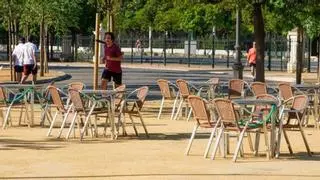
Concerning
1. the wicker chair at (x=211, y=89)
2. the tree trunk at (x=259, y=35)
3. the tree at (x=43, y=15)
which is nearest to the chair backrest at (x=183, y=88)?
the wicker chair at (x=211, y=89)

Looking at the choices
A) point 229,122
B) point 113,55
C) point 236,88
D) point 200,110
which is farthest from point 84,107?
point 236,88

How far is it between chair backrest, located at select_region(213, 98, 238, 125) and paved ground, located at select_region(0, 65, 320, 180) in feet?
1.93

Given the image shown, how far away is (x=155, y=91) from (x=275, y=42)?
87.3 feet

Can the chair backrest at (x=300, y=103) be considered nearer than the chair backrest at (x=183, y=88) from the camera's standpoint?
Yes

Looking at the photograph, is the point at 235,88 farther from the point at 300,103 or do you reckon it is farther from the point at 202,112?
the point at 202,112

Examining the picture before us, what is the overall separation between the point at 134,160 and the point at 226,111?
1487 mm

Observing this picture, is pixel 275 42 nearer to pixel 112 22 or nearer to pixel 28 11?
pixel 28 11

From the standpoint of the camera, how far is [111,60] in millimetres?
18547

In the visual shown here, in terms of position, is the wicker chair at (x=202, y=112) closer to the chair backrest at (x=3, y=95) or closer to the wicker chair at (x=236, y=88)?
the chair backrest at (x=3, y=95)

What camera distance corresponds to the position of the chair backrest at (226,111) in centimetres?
1188

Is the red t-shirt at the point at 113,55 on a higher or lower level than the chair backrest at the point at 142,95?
higher

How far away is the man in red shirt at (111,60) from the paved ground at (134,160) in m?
3.25

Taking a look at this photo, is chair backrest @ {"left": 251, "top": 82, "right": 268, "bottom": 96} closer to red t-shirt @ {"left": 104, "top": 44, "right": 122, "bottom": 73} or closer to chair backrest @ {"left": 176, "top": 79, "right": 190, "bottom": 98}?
chair backrest @ {"left": 176, "top": 79, "right": 190, "bottom": 98}

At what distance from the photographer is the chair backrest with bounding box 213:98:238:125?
39.0 feet
